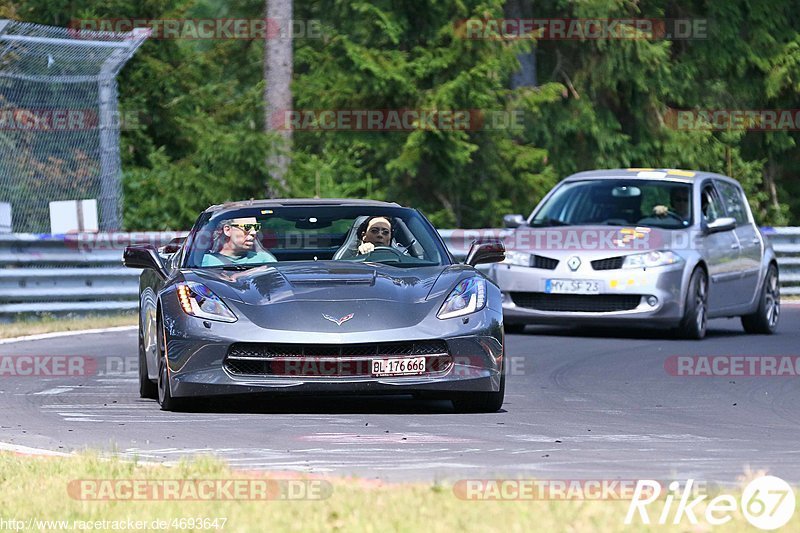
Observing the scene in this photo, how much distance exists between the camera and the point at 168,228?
84.8 ft

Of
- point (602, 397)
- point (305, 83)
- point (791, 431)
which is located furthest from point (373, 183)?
point (791, 431)

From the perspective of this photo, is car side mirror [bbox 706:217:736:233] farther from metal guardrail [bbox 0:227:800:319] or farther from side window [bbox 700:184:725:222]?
metal guardrail [bbox 0:227:800:319]

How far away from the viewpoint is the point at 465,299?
10.6 m

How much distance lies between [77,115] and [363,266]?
37.1 ft

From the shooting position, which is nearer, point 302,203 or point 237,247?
point 237,247

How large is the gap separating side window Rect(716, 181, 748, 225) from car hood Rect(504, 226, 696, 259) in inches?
61.9

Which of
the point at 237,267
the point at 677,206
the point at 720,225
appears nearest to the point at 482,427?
the point at 237,267

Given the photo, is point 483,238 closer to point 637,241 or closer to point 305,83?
point 637,241

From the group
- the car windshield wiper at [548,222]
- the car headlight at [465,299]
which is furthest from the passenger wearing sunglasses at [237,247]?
the car windshield wiper at [548,222]

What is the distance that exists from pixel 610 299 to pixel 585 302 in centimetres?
24

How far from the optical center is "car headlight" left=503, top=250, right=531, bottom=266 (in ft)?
58.6

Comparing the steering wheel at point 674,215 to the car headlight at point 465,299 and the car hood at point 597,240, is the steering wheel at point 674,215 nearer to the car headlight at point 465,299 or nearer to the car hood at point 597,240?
the car hood at point 597,240

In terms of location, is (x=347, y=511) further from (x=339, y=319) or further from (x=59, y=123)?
(x=59, y=123)

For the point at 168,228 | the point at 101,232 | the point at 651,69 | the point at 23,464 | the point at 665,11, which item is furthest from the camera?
the point at 665,11
